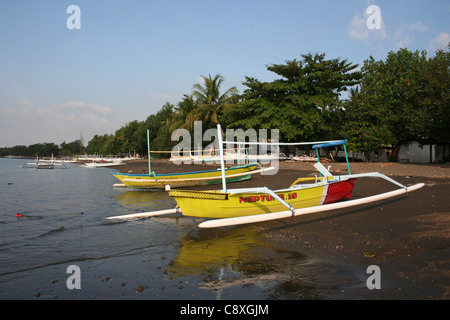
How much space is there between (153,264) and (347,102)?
81.5 feet

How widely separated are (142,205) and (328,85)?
22222mm

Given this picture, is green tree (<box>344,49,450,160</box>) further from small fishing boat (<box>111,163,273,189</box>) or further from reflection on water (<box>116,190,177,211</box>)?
reflection on water (<box>116,190,177,211</box>)

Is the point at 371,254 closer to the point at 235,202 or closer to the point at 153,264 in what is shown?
the point at 235,202

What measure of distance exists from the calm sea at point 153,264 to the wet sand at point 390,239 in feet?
1.71

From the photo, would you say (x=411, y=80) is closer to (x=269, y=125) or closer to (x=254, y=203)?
(x=269, y=125)

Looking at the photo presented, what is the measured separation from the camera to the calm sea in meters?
5.35

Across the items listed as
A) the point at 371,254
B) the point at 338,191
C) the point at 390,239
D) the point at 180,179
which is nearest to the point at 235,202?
the point at 371,254

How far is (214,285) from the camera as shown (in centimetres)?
551

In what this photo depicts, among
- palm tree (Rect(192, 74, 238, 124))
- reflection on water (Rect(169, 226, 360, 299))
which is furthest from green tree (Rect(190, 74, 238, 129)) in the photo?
reflection on water (Rect(169, 226, 360, 299))

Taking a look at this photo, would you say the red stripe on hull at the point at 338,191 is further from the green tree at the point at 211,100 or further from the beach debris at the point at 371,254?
the green tree at the point at 211,100

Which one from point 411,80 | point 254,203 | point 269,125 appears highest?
point 411,80

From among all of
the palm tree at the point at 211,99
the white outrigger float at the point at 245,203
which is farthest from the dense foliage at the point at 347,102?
the white outrigger float at the point at 245,203

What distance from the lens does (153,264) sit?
687cm
